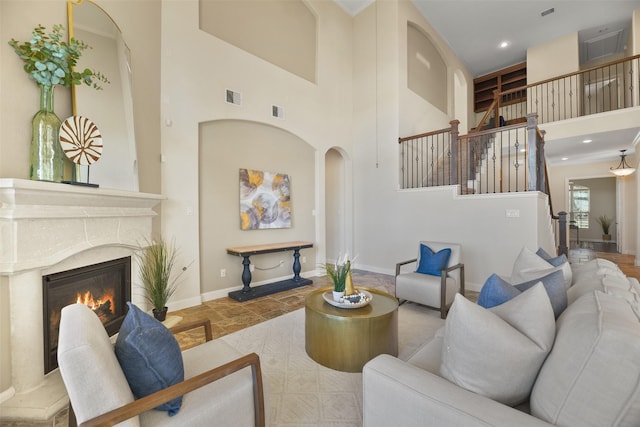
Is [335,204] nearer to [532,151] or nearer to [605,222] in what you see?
[532,151]

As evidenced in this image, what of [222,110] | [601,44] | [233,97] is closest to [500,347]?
[222,110]

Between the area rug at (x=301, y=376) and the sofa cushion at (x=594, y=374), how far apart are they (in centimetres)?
118

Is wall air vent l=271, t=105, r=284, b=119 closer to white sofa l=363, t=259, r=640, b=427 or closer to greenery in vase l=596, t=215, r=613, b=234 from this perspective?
white sofa l=363, t=259, r=640, b=427

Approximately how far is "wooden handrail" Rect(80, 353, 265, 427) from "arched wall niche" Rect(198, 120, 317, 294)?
116 inches

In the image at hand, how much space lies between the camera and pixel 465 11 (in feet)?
20.8

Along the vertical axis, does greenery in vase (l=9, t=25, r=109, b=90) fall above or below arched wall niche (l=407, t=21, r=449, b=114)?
below

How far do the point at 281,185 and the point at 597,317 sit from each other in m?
4.44

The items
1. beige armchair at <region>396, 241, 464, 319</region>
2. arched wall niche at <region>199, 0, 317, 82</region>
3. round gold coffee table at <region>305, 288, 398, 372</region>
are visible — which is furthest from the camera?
arched wall niche at <region>199, 0, 317, 82</region>

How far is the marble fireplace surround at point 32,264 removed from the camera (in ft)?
5.86

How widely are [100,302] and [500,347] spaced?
10.5 feet

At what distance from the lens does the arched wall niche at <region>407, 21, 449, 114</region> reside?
255 inches

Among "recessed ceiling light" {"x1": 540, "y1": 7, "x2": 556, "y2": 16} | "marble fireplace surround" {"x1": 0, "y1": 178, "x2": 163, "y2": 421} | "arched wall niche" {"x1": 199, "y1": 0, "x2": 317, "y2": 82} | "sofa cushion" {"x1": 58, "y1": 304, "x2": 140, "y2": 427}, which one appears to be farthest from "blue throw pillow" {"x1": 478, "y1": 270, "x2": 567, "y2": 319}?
"recessed ceiling light" {"x1": 540, "y1": 7, "x2": 556, "y2": 16}

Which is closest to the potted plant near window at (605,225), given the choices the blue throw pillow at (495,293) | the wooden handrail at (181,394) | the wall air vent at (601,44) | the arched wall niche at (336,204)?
the wall air vent at (601,44)

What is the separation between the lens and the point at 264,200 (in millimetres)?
4742
